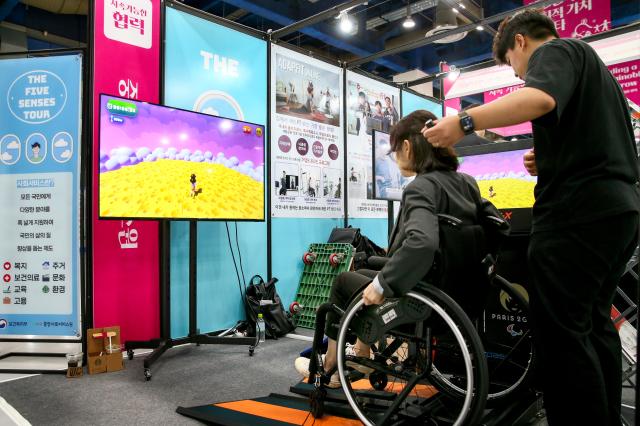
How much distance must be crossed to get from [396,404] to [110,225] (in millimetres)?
2407

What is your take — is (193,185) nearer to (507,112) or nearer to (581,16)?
(507,112)

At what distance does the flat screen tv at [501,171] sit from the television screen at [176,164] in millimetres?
1515

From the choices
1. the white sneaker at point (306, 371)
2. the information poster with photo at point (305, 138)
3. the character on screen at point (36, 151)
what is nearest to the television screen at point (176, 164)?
the character on screen at point (36, 151)

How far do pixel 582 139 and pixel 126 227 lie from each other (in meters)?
2.88

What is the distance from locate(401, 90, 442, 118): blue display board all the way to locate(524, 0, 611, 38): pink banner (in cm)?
192

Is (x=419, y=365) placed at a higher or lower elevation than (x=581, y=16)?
lower

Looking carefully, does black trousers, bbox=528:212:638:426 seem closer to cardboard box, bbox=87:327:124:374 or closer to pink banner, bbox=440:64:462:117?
cardboard box, bbox=87:327:124:374

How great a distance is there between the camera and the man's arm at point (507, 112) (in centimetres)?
116

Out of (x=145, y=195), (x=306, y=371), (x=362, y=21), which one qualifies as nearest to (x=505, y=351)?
(x=306, y=371)

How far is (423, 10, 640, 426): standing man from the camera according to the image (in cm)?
121

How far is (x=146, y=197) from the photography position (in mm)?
2832

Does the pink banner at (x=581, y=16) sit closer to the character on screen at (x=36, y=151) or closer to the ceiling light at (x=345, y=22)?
the ceiling light at (x=345, y=22)

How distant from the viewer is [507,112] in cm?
118

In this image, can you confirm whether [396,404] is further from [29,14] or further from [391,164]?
[29,14]
